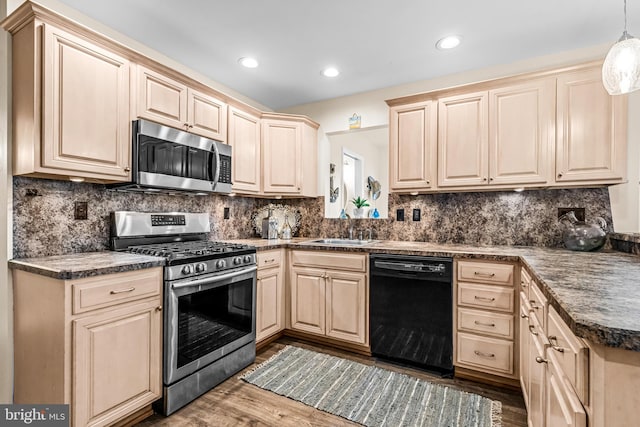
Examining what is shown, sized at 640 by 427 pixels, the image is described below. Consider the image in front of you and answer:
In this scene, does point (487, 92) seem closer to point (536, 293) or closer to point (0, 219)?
point (536, 293)

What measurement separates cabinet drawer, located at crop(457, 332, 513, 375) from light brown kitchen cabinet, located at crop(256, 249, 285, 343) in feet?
5.03

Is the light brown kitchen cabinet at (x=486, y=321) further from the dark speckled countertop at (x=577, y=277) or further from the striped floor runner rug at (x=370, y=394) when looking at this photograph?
the striped floor runner rug at (x=370, y=394)

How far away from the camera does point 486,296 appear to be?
2201 millimetres

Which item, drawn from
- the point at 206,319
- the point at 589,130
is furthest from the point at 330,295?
the point at 589,130

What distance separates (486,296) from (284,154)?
7.48ft

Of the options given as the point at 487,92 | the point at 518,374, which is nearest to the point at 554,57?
the point at 487,92

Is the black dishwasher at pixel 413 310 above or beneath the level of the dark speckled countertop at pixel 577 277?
beneath

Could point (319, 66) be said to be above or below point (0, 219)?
above

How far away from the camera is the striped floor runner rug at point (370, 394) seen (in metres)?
1.85

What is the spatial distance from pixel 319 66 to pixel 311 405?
2671 millimetres

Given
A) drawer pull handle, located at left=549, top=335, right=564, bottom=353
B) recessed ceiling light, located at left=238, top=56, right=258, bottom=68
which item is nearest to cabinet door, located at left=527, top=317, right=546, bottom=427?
drawer pull handle, located at left=549, top=335, right=564, bottom=353

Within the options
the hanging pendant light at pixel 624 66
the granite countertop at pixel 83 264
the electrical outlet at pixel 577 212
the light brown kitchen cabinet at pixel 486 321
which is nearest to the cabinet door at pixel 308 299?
the light brown kitchen cabinet at pixel 486 321

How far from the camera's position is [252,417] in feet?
6.08

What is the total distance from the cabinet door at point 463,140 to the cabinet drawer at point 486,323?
104 cm
